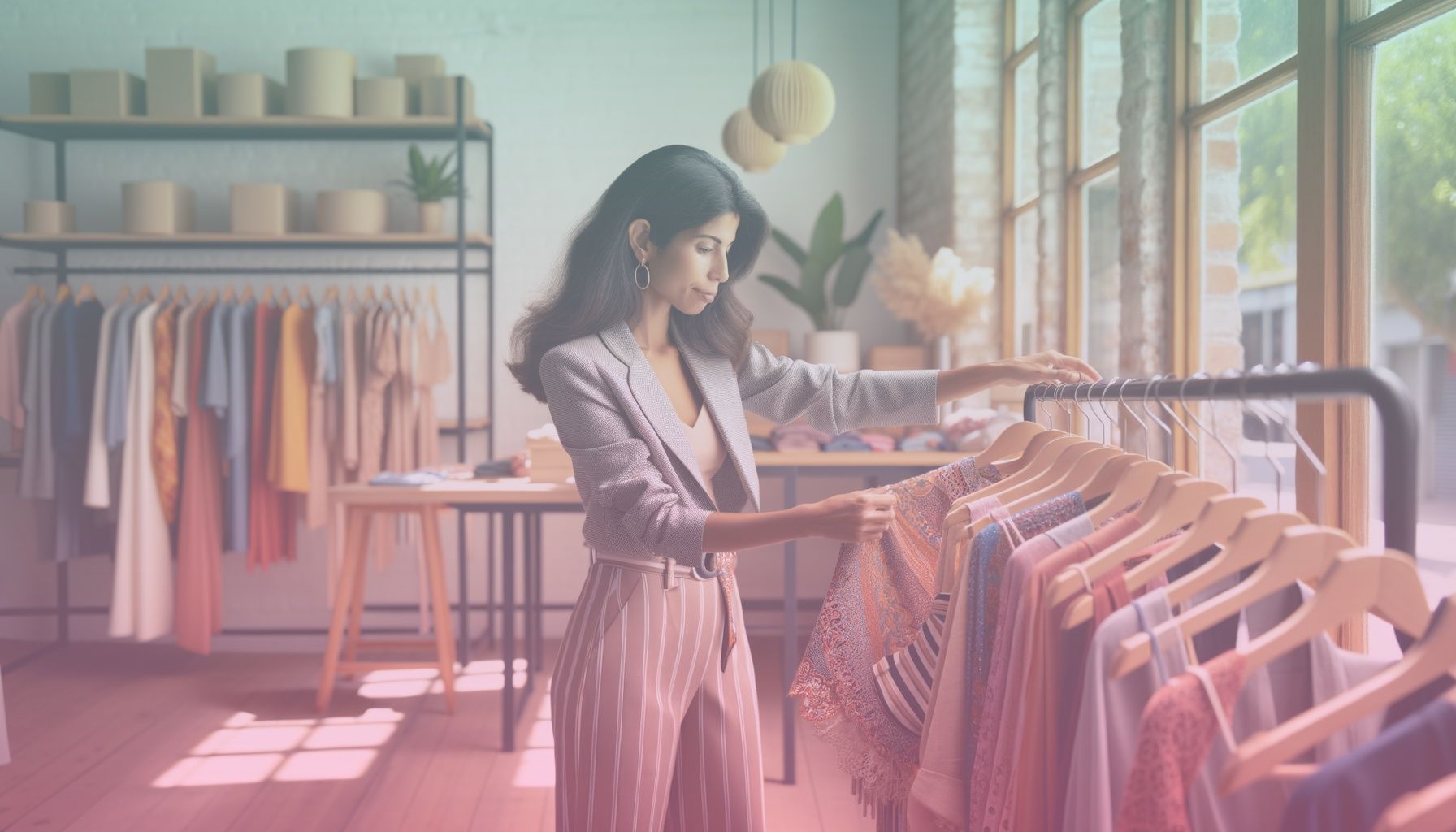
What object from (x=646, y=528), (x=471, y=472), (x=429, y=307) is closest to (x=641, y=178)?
(x=646, y=528)

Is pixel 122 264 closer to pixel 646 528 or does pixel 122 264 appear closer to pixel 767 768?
pixel 767 768

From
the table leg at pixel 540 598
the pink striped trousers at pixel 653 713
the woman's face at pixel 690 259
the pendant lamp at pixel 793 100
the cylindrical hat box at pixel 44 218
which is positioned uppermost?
the pendant lamp at pixel 793 100

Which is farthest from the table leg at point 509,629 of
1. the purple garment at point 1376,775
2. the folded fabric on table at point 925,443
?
the purple garment at point 1376,775

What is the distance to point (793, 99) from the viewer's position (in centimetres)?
344

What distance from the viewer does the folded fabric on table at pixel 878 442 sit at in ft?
12.2

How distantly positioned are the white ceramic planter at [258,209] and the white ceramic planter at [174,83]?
37 cm

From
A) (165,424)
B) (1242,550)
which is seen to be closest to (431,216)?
(165,424)

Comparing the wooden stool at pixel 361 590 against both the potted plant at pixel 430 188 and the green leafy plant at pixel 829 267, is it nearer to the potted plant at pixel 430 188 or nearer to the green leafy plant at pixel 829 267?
the potted plant at pixel 430 188

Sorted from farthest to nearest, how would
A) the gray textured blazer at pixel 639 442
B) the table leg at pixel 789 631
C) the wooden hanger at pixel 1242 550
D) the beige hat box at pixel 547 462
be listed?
the beige hat box at pixel 547 462
the table leg at pixel 789 631
the gray textured blazer at pixel 639 442
the wooden hanger at pixel 1242 550

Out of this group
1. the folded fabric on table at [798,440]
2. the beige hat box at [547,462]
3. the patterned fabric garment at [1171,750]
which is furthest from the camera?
the folded fabric on table at [798,440]

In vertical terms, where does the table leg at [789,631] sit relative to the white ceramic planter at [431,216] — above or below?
below

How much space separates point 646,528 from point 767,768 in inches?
84.6

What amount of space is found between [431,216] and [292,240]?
580 mm

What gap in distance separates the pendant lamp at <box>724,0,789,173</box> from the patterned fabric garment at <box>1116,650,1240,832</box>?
347 centimetres
